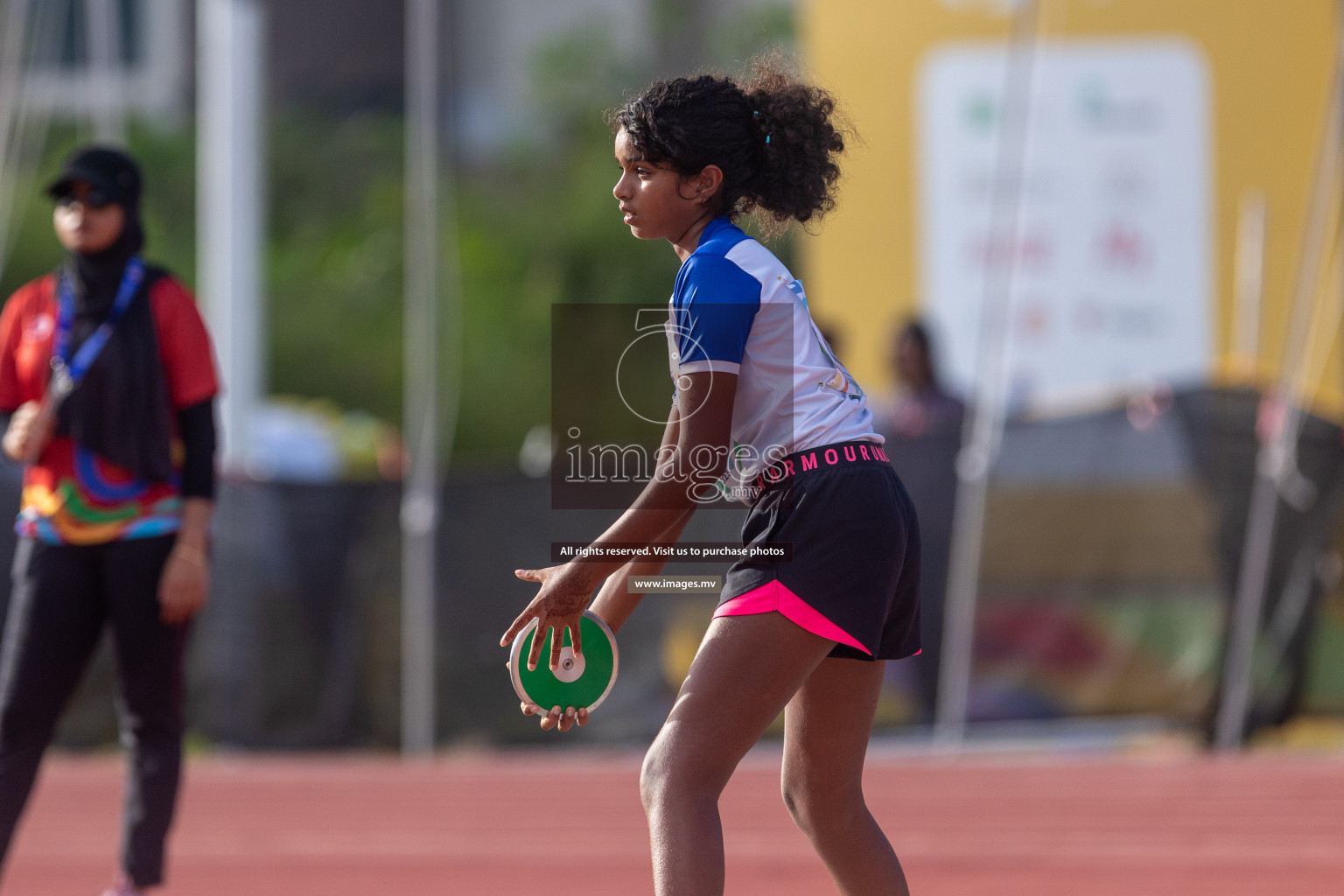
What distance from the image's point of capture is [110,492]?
392 cm

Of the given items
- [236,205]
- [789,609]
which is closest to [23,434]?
[789,609]

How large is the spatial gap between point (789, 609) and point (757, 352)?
424mm

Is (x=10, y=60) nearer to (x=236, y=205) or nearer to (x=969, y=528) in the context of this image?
(x=236, y=205)

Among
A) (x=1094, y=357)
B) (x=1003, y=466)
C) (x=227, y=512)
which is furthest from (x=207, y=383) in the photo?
(x=1094, y=357)

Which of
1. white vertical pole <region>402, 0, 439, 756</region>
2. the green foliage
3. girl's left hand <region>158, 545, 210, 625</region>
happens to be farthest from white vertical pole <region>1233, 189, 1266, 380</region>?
the green foliage

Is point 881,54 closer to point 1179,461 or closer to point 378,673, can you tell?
point 1179,461

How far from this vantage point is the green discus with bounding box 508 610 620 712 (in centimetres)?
265

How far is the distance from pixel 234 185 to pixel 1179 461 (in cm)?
574

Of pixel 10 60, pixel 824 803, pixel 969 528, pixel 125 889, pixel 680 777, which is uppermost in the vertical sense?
pixel 10 60

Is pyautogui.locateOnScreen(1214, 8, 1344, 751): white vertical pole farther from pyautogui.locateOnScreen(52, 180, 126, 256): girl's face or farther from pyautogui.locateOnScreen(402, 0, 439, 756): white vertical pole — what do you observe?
pyautogui.locateOnScreen(52, 180, 126, 256): girl's face

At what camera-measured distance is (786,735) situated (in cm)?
279

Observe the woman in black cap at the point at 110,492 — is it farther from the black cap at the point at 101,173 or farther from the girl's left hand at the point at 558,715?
the girl's left hand at the point at 558,715

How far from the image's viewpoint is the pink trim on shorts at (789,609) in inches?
101

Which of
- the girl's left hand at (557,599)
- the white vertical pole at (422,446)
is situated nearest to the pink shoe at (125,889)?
the girl's left hand at (557,599)
